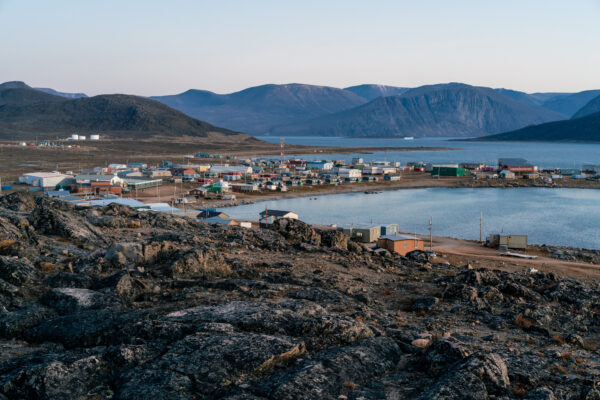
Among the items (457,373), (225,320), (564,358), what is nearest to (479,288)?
(564,358)

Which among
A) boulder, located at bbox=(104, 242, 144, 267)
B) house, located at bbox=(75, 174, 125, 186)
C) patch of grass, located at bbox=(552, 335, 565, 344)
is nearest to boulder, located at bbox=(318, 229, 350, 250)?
boulder, located at bbox=(104, 242, 144, 267)

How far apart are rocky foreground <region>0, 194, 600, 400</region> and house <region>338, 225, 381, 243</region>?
1573 cm

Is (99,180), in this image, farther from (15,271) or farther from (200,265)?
(15,271)

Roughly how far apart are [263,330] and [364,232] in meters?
22.7

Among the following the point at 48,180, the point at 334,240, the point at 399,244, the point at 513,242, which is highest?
the point at 48,180

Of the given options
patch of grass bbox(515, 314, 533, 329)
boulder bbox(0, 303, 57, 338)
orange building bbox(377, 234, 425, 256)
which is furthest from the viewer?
orange building bbox(377, 234, 425, 256)

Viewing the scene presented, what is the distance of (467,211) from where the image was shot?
1921 inches

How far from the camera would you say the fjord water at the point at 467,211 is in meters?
38.0

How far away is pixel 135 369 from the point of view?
5.21m

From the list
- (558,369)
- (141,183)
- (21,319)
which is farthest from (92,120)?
(558,369)

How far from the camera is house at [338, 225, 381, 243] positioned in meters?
28.3

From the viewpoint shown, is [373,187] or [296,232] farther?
[373,187]

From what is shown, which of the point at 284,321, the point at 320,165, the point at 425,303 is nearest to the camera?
the point at 284,321

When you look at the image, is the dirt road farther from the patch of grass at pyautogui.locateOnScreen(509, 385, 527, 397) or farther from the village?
the patch of grass at pyautogui.locateOnScreen(509, 385, 527, 397)
